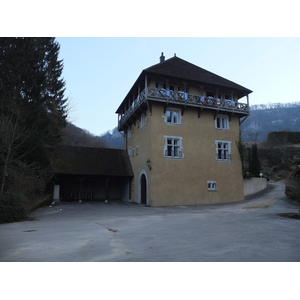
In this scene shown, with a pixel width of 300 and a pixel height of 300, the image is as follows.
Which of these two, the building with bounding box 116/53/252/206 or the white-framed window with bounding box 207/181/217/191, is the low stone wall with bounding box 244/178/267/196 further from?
the white-framed window with bounding box 207/181/217/191

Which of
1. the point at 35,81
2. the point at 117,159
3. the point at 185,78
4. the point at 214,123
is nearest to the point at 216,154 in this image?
the point at 214,123

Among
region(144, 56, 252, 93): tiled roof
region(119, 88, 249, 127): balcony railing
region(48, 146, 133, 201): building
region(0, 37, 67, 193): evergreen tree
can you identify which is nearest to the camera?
region(0, 37, 67, 193): evergreen tree

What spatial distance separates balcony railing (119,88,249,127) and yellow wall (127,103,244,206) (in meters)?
0.75

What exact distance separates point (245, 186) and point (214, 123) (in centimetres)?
703

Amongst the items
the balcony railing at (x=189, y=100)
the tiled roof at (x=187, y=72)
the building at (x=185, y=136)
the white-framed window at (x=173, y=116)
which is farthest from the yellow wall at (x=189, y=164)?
the tiled roof at (x=187, y=72)

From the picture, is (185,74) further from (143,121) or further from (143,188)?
(143,188)

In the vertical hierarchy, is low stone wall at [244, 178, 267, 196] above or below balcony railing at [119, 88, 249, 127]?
below

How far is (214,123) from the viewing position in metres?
22.7

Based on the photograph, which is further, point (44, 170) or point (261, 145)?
point (261, 145)

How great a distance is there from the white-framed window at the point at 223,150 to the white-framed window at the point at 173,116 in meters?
4.12

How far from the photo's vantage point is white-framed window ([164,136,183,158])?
20.6 metres

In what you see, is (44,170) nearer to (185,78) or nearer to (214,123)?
(185,78)

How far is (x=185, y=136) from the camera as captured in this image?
21391 mm

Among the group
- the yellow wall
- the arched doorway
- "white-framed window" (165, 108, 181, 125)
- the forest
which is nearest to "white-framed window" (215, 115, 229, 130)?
the yellow wall
